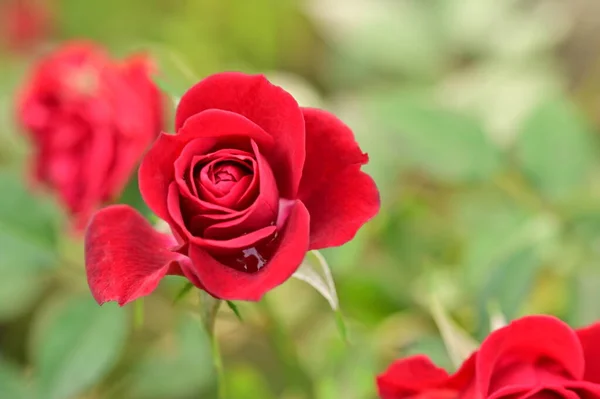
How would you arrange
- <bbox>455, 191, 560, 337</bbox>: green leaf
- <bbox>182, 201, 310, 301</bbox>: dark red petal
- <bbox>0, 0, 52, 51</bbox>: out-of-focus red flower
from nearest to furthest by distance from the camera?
<bbox>182, 201, 310, 301</bbox>: dark red petal < <bbox>455, 191, 560, 337</bbox>: green leaf < <bbox>0, 0, 52, 51</bbox>: out-of-focus red flower

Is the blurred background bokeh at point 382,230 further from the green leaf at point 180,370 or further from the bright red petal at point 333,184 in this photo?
the bright red petal at point 333,184

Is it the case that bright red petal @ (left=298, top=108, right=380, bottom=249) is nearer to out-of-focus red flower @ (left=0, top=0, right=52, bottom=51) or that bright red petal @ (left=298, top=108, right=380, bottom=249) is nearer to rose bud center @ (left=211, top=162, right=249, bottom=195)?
rose bud center @ (left=211, top=162, right=249, bottom=195)

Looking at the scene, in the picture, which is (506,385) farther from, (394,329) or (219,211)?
(394,329)

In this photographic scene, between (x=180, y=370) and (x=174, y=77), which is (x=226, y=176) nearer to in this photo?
(x=174, y=77)

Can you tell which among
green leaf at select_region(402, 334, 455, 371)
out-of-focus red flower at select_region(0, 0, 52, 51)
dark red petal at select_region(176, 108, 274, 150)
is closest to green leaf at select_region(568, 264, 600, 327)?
green leaf at select_region(402, 334, 455, 371)

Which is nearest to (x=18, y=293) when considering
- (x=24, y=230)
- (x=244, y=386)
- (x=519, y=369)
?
(x=24, y=230)

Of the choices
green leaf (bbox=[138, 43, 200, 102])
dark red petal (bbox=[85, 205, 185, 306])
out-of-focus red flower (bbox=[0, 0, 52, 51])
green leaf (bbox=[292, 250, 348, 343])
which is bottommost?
out-of-focus red flower (bbox=[0, 0, 52, 51])

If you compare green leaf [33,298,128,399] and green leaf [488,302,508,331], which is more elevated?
green leaf [488,302,508,331]

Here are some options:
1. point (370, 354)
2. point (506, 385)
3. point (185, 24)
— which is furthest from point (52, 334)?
point (185, 24)
